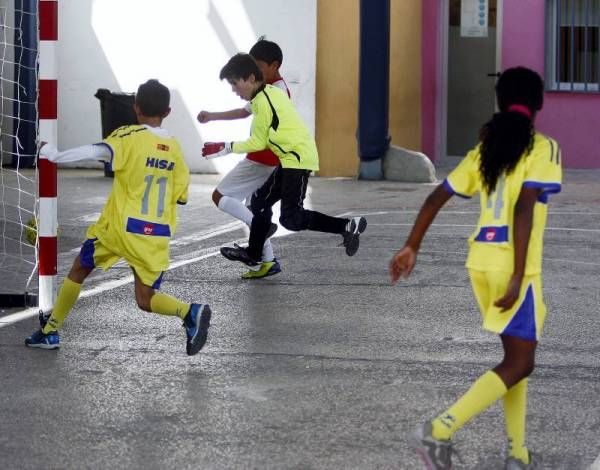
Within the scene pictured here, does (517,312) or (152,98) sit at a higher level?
(152,98)

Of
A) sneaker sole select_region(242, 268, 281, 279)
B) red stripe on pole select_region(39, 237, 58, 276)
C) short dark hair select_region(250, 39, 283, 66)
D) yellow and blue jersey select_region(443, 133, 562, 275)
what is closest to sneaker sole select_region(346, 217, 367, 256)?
sneaker sole select_region(242, 268, 281, 279)

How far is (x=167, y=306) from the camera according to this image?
7.45m

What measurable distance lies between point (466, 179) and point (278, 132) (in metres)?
4.44

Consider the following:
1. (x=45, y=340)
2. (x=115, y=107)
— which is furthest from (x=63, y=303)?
(x=115, y=107)

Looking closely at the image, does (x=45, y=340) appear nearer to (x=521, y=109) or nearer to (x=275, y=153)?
(x=275, y=153)

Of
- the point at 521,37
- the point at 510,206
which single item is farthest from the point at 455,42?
the point at 510,206

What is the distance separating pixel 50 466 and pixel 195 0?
46.0 ft

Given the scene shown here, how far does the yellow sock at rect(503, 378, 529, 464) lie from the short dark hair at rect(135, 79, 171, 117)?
2.83 meters

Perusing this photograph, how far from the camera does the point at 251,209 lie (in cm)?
1045

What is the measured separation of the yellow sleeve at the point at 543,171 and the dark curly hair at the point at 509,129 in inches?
1.7

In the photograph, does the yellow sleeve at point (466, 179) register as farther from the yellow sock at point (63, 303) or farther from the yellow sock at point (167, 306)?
the yellow sock at point (63, 303)

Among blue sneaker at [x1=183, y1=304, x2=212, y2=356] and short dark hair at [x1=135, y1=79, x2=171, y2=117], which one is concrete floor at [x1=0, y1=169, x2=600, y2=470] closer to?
blue sneaker at [x1=183, y1=304, x2=212, y2=356]

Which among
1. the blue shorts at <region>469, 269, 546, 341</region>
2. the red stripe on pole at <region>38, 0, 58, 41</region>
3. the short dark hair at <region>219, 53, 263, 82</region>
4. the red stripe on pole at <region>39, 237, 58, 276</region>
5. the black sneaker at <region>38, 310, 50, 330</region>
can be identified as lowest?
the black sneaker at <region>38, 310, 50, 330</region>

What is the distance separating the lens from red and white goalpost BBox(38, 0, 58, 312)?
8.41 m
